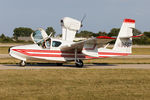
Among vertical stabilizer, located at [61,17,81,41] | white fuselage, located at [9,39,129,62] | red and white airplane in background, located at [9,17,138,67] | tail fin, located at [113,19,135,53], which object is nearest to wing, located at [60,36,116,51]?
red and white airplane in background, located at [9,17,138,67]

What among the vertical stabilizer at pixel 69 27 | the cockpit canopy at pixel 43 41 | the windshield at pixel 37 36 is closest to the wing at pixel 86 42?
the cockpit canopy at pixel 43 41

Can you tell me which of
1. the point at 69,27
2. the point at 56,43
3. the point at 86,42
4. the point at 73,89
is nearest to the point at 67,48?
the point at 56,43

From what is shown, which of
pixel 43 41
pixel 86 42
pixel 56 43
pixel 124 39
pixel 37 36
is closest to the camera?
pixel 86 42

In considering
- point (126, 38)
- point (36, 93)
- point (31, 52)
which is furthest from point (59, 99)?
point (126, 38)

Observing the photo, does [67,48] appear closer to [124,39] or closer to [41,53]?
[41,53]

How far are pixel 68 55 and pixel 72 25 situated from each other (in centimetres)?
313

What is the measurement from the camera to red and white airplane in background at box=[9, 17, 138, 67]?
16.1 meters

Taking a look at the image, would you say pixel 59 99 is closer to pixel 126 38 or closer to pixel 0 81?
pixel 0 81

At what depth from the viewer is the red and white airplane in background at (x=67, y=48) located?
16.1 m

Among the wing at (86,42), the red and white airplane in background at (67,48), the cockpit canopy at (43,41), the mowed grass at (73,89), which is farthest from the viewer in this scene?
the cockpit canopy at (43,41)

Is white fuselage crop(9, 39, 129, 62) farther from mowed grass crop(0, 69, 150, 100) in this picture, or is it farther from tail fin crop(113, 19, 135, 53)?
mowed grass crop(0, 69, 150, 100)

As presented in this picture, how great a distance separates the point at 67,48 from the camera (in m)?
16.8

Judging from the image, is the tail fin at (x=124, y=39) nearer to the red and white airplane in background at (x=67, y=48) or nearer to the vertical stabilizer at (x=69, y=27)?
the red and white airplane in background at (x=67, y=48)

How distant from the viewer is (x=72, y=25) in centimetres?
1933
